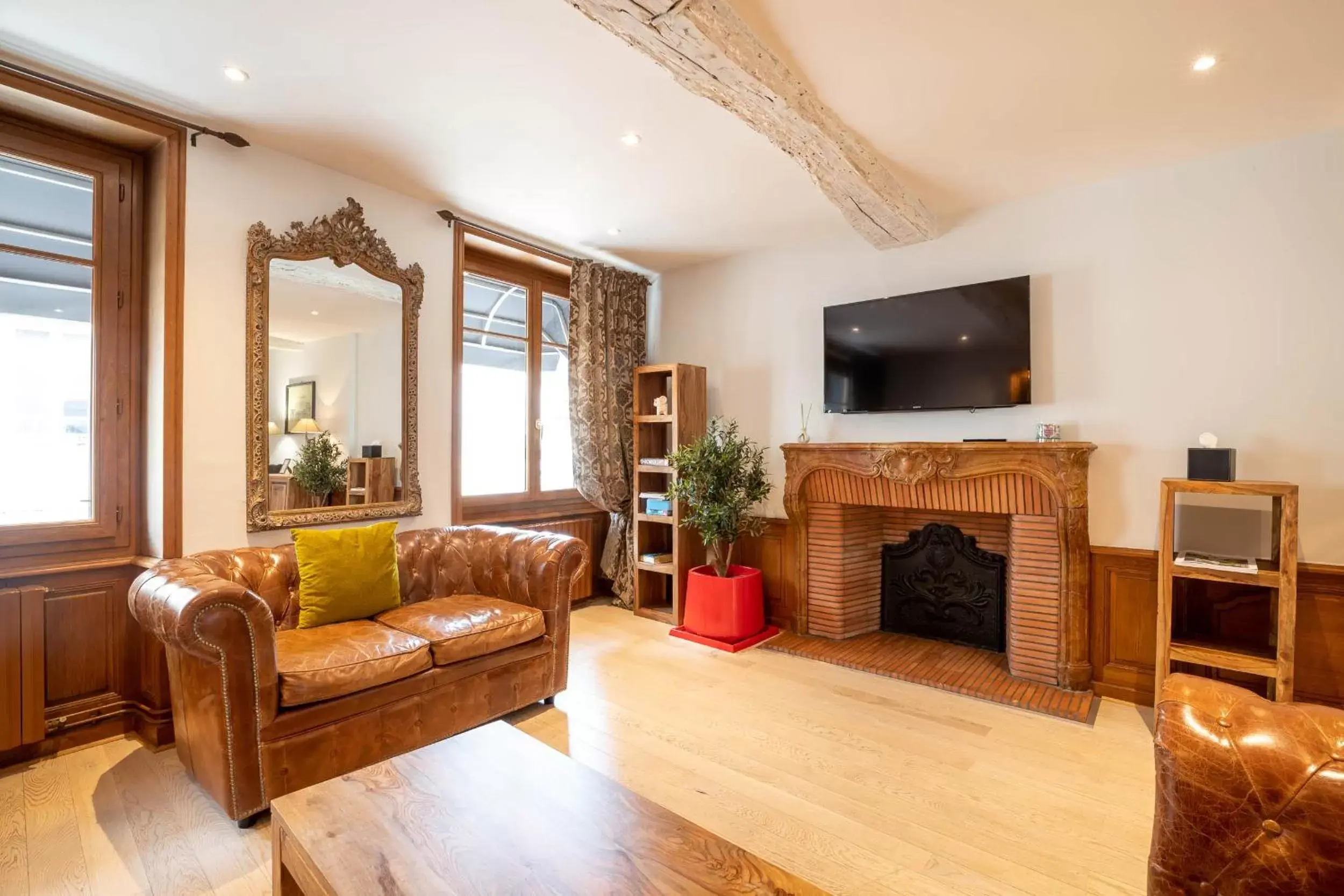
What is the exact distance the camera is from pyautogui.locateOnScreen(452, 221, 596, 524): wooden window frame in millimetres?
3740

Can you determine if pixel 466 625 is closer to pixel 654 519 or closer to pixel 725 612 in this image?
pixel 725 612

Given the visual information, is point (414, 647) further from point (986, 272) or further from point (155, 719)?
point (986, 272)

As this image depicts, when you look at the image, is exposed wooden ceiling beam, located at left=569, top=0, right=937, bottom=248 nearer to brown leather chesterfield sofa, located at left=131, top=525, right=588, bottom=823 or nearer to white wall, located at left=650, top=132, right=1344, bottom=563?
white wall, located at left=650, top=132, right=1344, bottom=563

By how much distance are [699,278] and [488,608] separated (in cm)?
299

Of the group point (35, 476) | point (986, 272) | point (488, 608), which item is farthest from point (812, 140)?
point (35, 476)

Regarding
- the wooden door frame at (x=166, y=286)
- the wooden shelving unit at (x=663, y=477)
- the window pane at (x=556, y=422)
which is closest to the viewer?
the wooden door frame at (x=166, y=286)

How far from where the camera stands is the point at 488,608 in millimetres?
2809

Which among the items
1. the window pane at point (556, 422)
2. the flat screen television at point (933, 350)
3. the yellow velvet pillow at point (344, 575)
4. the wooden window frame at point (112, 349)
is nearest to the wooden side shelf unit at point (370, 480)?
the yellow velvet pillow at point (344, 575)

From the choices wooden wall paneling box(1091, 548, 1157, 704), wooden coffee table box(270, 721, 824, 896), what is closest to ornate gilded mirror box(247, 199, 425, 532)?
wooden coffee table box(270, 721, 824, 896)

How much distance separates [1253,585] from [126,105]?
5.15 meters

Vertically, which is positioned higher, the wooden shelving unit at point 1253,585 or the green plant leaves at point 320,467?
the green plant leaves at point 320,467

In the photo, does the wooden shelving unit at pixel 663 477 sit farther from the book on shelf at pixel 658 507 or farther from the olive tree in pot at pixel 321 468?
the olive tree in pot at pixel 321 468

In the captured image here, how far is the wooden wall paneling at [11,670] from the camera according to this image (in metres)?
2.28

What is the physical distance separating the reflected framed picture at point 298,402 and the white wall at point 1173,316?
3.13 metres
